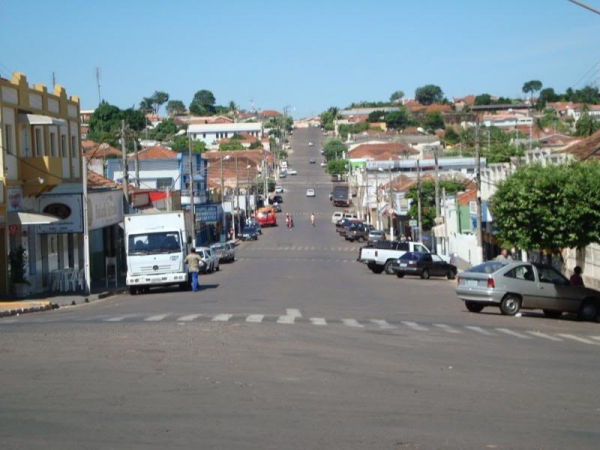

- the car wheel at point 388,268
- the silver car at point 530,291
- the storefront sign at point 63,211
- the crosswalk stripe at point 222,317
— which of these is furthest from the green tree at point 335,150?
the crosswalk stripe at point 222,317

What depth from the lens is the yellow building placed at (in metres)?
36.7

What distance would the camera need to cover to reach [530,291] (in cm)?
2684

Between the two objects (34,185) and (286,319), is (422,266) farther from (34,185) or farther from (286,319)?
(286,319)

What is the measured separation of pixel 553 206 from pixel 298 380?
18063 mm

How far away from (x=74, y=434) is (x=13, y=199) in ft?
96.6

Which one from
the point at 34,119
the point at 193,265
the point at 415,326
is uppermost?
the point at 34,119

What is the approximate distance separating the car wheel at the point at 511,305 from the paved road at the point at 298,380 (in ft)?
1.68

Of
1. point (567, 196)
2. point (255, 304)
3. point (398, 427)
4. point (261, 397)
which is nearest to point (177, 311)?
point (255, 304)

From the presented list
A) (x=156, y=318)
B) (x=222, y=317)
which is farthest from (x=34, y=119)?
(x=222, y=317)

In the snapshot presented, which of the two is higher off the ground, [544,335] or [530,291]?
[530,291]

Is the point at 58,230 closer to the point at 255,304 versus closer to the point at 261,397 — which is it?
the point at 255,304

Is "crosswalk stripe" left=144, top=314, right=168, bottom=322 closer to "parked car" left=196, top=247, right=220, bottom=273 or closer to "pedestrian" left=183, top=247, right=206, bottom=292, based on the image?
"pedestrian" left=183, top=247, right=206, bottom=292

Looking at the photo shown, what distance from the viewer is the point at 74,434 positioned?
9008mm

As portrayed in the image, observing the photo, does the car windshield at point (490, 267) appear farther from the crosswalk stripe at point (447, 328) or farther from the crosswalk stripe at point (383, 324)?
the crosswalk stripe at point (383, 324)
